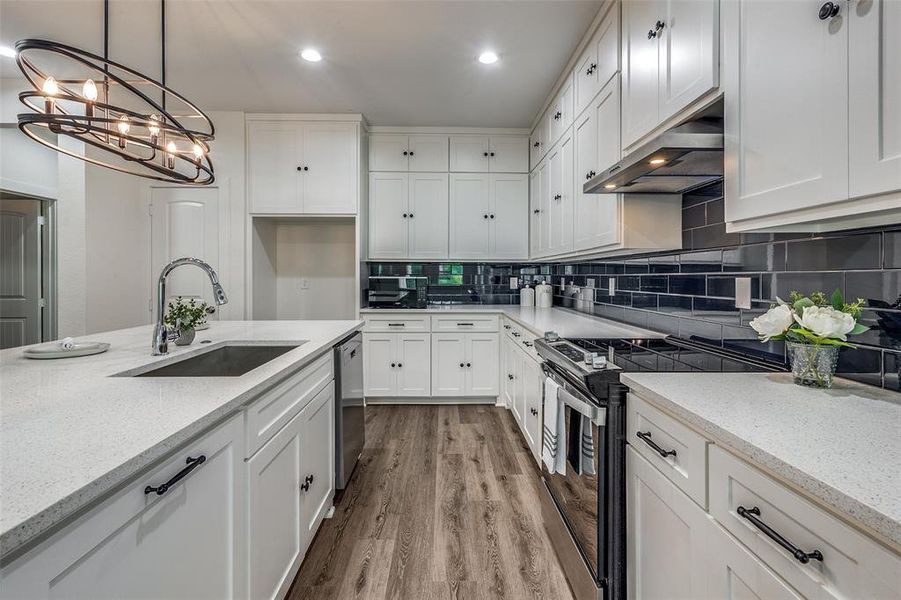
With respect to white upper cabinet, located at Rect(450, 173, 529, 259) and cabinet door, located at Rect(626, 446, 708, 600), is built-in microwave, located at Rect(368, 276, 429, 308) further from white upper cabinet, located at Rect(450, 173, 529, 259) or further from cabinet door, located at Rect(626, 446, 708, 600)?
cabinet door, located at Rect(626, 446, 708, 600)

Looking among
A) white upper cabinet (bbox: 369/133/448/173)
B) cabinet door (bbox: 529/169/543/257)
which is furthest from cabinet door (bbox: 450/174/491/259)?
cabinet door (bbox: 529/169/543/257)

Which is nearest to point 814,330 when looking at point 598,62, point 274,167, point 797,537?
point 797,537

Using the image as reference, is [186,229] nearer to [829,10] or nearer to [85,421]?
[85,421]

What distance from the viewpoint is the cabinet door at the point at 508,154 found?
12.9 ft

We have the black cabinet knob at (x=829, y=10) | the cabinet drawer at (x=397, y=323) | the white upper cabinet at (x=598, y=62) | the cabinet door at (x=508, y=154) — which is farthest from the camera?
the cabinet door at (x=508, y=154)

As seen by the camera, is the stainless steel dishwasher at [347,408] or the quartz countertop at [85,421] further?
the stainless steel dishwasher at [347,408]

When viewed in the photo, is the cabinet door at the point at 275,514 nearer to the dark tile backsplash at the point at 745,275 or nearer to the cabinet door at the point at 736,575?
the cabinet door at the point at 736,575

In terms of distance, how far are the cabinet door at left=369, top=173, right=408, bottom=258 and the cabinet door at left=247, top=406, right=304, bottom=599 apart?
8.28ft

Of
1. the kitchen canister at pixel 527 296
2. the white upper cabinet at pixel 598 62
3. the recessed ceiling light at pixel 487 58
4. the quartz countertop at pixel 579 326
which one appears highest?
the recessed ceiling light at pixel 487 58

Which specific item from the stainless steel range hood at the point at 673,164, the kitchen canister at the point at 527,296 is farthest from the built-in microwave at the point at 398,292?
the stainless steel range hood at the point at 673,164

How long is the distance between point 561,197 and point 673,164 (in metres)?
1.38

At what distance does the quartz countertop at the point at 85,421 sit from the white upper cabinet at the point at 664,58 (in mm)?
1695

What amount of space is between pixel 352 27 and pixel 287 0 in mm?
364

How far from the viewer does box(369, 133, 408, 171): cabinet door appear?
12.7 ft
